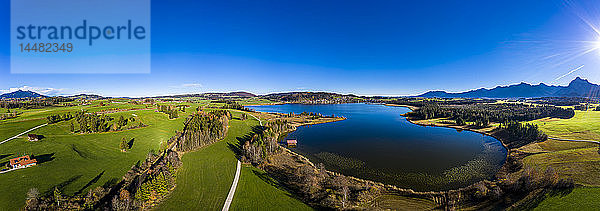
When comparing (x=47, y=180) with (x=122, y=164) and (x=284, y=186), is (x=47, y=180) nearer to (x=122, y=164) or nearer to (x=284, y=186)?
(x=122, y=164)

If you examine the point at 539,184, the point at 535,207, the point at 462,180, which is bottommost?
the point at 462,180

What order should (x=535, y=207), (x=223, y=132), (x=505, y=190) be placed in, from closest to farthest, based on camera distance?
(x=535, y=207) → (x=505, y=190) → (x=223, y=132)

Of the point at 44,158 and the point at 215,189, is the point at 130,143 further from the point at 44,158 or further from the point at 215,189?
the point at 215,189

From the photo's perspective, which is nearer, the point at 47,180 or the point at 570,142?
the point at 47,180

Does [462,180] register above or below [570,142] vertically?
below

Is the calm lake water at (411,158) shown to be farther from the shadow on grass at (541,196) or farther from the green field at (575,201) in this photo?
the green field at (575,201)

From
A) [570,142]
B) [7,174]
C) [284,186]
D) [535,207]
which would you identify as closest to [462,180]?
[535,207]

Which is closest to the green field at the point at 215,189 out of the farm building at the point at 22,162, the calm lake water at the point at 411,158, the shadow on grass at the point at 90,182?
the shadow on grass at the point at 90,182

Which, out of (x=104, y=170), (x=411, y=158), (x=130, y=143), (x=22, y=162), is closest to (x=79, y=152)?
(x=22, y=162)

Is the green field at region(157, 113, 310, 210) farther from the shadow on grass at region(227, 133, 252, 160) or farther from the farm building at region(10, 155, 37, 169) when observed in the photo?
the farm building at region(10, 155, 37, 169)

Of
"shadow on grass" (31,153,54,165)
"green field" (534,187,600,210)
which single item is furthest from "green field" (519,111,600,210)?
"shadow on grass" (31,153,54,165)
